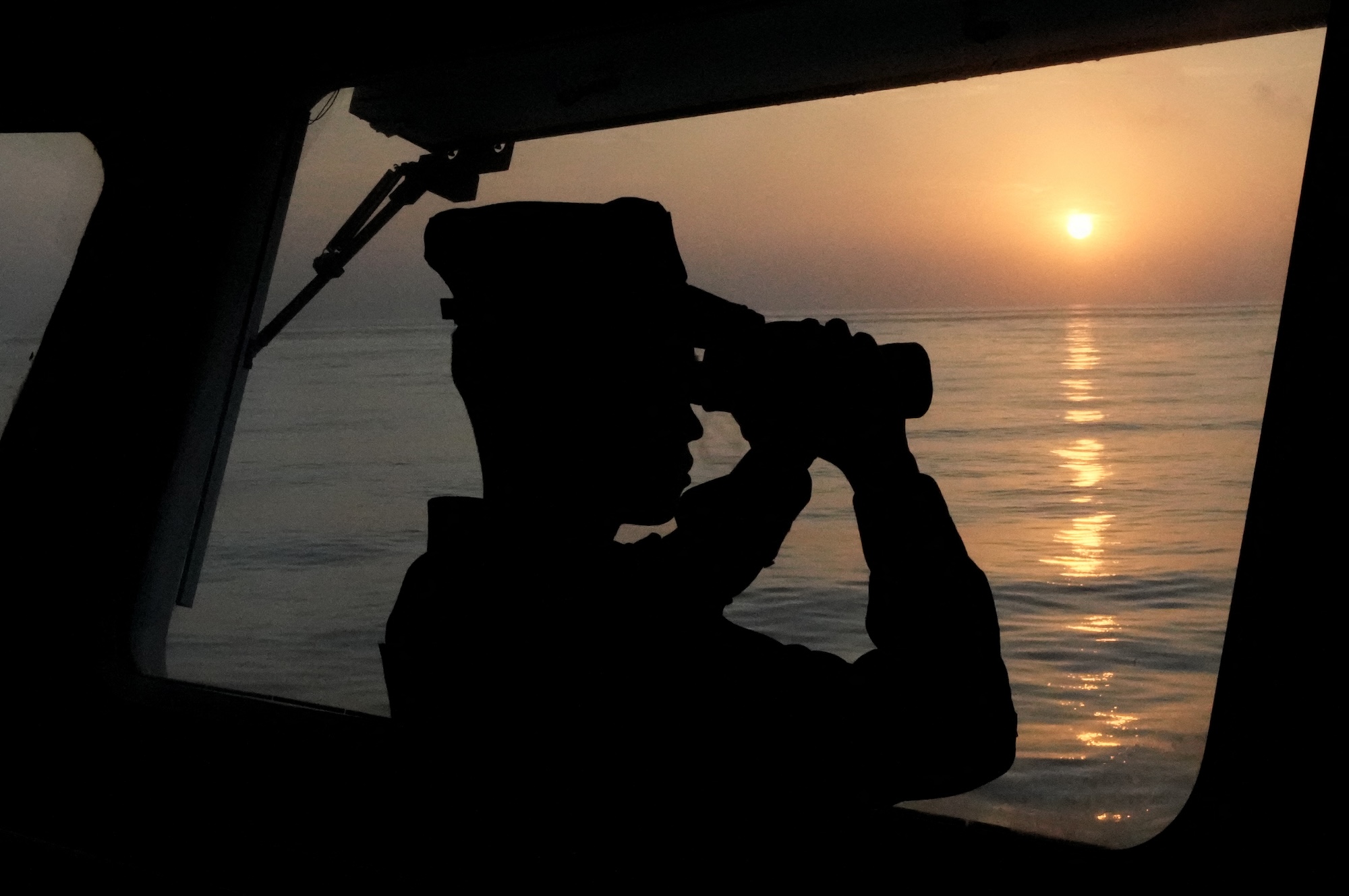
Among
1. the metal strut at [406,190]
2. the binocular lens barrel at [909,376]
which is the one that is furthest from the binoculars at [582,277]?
the metal strut at [406,190]

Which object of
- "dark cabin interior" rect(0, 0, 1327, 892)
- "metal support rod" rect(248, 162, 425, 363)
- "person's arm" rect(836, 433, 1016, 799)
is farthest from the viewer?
"metal support rod" rect(248, 162, 425, 363)

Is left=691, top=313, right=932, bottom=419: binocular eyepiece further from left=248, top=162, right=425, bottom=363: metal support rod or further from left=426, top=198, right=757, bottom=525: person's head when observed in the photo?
left=248, top=162, right=425, bottom=363: metal support rod

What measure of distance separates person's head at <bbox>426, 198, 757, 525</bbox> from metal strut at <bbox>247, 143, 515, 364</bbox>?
25.3 inches

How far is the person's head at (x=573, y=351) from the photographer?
0.86 m

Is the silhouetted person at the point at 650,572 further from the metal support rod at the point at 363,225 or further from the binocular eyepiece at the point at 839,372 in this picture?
the metal support rod at the point at 363,225

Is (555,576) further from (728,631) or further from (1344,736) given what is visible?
(1344,736)

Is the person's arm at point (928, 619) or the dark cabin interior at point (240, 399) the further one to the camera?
the dark cabin interior at point (240, 399)

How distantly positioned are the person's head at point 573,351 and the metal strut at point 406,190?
0.64m

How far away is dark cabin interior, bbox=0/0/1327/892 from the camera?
33.3 inches

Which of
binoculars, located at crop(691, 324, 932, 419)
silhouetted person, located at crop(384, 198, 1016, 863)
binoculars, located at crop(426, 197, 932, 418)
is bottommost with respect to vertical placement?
silhouetted person, located at crop(384, 198, 1016, 863)

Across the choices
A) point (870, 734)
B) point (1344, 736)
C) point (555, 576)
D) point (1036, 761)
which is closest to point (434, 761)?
point (555, 576)

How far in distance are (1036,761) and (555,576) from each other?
2222mm

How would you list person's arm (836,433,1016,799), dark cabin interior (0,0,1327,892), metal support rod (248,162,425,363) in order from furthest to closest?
metal support rod (248,162,425,363), dark cabin interior (0,0,1327,892), person's arm (836,433,1016,799)

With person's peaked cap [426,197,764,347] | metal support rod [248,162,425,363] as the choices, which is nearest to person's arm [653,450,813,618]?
person's peaked cap [426,197,764,347]
